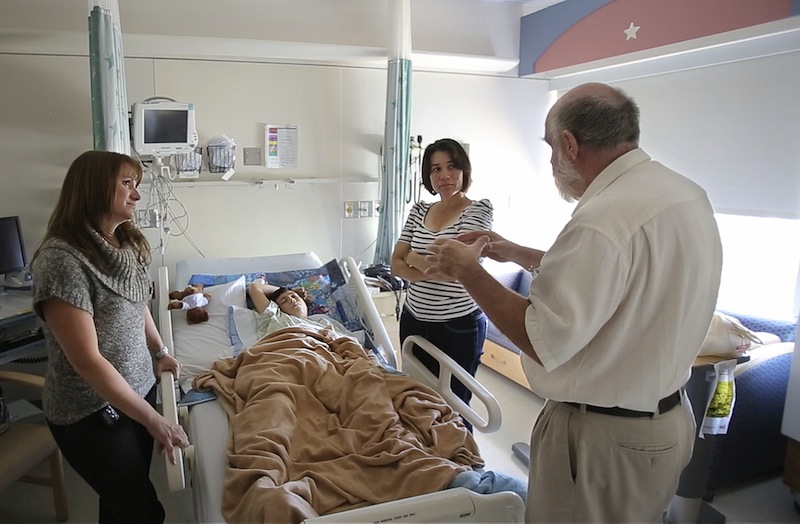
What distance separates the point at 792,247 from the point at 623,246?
2.42 meters

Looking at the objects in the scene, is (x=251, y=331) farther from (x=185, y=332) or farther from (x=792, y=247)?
(x=792, y=247)

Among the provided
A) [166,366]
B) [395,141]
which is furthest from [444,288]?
[395,141]

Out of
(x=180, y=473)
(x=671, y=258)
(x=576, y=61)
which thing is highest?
(x=576, y=61)

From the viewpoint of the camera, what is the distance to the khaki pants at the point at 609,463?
121cm

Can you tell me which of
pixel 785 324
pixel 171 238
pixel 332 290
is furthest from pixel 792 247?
pixel 171 238

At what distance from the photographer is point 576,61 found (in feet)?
12.1

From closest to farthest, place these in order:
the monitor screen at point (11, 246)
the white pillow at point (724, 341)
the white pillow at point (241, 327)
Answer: the white pillow at point (724, 341) → the white pillow at point (241, 327) → the monitor screen at point (11, 246)

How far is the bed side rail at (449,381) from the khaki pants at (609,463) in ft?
1.50

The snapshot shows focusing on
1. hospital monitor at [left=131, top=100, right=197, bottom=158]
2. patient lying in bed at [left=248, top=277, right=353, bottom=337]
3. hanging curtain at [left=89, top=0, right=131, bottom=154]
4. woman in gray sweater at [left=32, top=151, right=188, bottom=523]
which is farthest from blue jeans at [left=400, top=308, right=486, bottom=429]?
hanging curtain at [left=89, top=0, right=131, bottom=154]

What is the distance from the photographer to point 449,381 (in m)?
2.04

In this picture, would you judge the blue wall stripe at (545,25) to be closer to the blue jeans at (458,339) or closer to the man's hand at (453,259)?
the blue jeans at (458,339)

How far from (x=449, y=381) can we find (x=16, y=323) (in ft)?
6.97

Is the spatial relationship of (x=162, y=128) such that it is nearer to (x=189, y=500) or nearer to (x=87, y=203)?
(x=87, y=203)

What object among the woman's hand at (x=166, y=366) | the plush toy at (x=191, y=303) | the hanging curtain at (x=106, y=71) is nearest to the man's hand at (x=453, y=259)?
the woman's hand at (x=166, y=366)
